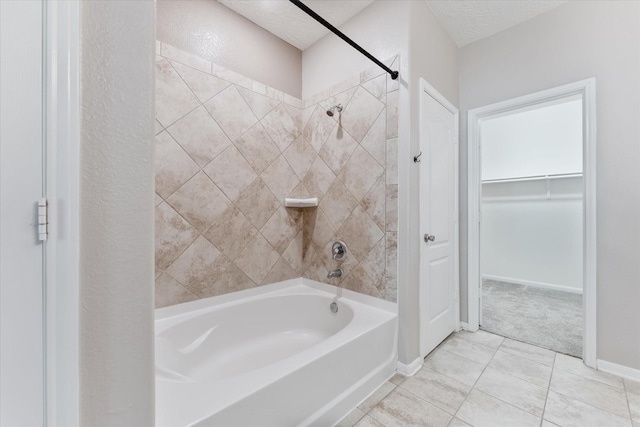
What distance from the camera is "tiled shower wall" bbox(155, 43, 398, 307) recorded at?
171 cm

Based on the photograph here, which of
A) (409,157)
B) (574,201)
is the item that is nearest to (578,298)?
(574,201)

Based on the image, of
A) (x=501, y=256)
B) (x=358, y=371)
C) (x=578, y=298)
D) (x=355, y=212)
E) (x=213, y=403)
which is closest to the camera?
(x=213, y=403)

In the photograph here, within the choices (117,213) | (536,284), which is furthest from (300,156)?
(536,284)

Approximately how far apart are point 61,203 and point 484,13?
2.81 meters

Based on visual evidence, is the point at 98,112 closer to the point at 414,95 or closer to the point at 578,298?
the point at 414,95

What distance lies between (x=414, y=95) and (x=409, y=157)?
17.6 inches

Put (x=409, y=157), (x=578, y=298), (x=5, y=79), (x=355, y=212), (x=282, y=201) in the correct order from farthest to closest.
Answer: (x=578, y=298), (x=282, y=201), (x=355, y=212), (x=409, y=157), (x=5, y=79)

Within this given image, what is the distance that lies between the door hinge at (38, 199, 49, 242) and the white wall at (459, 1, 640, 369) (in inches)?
109

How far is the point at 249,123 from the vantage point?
Result: 2.07 metres

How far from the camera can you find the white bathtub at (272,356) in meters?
0.99

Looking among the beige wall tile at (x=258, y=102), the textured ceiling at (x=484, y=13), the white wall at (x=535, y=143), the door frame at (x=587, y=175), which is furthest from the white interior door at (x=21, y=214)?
the white wall at (x=535, y=143)

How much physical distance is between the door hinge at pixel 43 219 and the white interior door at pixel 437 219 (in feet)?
6.12

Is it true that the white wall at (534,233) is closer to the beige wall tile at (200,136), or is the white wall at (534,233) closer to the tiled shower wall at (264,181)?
the tiled shower wall at (264,181)

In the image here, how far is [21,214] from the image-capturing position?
0.52 meters
